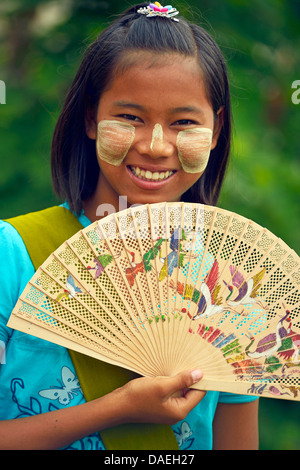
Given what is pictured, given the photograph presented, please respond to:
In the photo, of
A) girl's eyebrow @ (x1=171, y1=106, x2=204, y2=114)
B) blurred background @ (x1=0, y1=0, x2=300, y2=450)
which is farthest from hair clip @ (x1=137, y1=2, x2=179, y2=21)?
blurred background @ (x1=0, y1=0, x2=300, y2=450)

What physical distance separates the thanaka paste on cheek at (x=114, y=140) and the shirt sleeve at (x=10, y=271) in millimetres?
440

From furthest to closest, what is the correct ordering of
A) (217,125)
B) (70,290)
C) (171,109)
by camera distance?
(217,125)
(171,109)
(70,290)

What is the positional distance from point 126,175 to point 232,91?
2359 millimetres

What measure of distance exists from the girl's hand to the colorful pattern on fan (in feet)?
0.25

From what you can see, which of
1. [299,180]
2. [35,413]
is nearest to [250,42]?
[299,180]

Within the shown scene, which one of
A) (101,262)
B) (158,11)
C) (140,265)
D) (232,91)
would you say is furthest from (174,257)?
(232,91)

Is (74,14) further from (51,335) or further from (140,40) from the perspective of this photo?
(51,335)

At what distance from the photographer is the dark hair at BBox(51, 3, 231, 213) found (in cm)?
233

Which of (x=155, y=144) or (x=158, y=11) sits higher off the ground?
(x=158, y=11)

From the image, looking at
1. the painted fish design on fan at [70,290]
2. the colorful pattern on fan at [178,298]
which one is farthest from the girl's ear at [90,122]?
the painted fish design on fan at [70,290]

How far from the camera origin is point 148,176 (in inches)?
90.7

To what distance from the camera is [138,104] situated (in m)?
2.22

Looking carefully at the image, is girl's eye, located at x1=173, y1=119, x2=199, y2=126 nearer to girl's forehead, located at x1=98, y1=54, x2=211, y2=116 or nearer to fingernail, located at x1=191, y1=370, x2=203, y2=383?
girl's forehead, located at x1=98, y1=54, x2=211, y2=116

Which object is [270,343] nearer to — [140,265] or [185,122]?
[140,265]
